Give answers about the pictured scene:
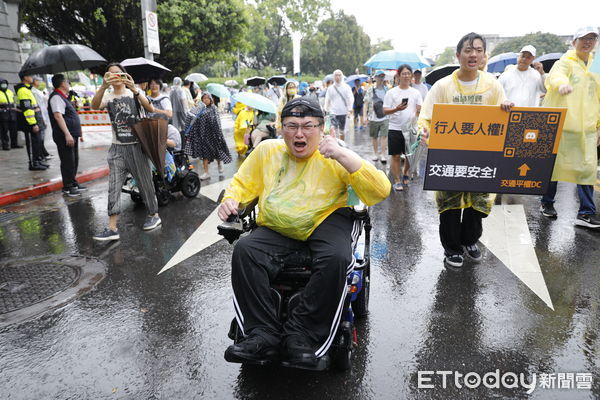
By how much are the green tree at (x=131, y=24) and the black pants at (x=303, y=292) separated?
46.2 ft

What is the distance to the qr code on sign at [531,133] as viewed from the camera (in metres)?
3.96

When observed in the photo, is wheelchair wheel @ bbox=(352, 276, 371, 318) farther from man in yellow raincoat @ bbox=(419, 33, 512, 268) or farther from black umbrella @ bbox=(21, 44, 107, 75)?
black umbrella @ bbox=(21, 44, 107, 75)

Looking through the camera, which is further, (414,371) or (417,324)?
(417,324)

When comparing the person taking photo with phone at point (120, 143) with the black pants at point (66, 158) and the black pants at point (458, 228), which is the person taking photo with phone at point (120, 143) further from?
the black pants at point (458, 228)

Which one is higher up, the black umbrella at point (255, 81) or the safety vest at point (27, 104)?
the black umbrella at point (255, 81)

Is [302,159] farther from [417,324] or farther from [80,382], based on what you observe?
[80,382]

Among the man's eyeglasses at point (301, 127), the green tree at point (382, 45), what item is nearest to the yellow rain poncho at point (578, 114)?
the man's eyeglasses at point (301, 127)

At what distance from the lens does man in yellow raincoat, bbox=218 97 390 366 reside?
2535 mm

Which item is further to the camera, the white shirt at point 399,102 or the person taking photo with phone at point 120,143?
the white shirt at point 399,102

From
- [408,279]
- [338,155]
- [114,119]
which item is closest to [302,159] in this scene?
[338,155]

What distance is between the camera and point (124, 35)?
49.3ft

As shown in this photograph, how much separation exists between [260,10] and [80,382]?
49.4 m

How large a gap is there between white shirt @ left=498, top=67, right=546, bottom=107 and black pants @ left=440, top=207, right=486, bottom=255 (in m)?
3.04

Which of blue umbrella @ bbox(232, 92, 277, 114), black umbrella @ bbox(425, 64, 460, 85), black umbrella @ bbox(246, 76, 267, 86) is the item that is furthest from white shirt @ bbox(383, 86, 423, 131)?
black umbrella @ bbox(246, 76, 267, 86)
